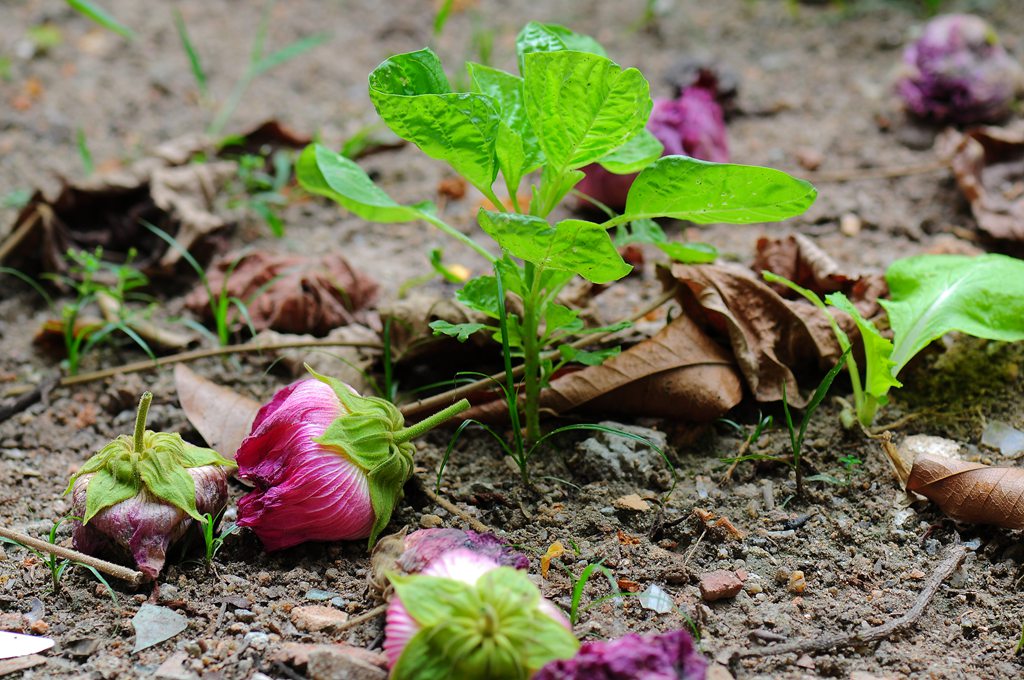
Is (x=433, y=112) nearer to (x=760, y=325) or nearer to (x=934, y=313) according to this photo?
(x=760, y=325)

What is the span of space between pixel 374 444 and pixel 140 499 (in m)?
0.38

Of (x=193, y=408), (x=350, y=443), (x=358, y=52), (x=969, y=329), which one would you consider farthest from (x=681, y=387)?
(x=358, y=52)

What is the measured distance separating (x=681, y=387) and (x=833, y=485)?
0.34m

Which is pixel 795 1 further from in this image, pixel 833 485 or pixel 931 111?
pixel 833 485

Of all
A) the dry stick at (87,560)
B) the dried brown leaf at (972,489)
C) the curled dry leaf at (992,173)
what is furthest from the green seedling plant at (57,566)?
the curled dry leaf at (992,173)

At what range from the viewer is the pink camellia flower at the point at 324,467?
154 cm

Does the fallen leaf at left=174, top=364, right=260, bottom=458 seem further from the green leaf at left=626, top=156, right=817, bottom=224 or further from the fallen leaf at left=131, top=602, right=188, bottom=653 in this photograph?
the green leaf at left=626, top=156, right=817, bottom=224

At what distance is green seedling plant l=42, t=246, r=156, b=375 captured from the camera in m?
2.18

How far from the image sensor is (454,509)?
172 cm

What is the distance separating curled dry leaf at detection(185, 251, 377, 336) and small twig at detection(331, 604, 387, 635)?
0.91m

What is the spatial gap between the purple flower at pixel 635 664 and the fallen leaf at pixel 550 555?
37cm

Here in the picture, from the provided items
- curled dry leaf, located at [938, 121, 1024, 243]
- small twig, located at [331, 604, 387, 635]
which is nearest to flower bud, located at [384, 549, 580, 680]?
small twig, located at [331, 604, 387, 635]

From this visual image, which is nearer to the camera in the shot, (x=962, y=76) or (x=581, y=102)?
(x=581, y=102)

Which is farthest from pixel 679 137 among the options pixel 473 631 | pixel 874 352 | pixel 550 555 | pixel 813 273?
pixel 473 631
